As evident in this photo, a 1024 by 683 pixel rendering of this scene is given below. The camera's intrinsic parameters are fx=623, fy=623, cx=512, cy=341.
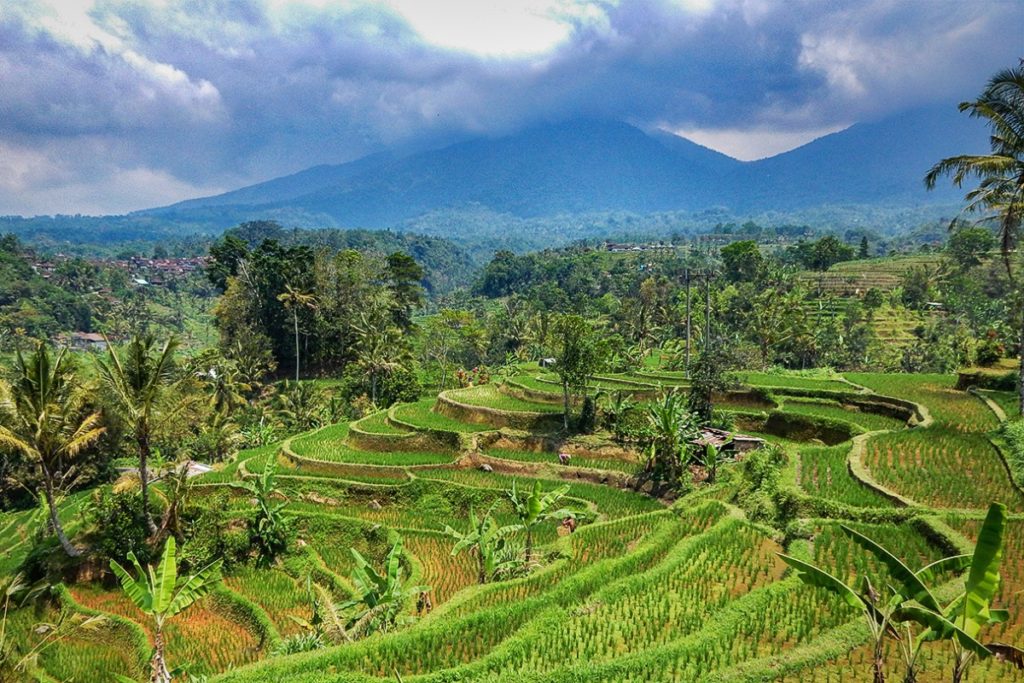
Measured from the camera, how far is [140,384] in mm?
14992

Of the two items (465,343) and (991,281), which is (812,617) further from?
(991,281)

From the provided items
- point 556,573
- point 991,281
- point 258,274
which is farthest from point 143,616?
point 991,281

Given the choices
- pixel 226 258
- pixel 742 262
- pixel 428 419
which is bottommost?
pixel 428 419

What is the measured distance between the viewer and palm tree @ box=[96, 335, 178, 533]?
47.7 ft

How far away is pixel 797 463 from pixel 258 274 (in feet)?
142

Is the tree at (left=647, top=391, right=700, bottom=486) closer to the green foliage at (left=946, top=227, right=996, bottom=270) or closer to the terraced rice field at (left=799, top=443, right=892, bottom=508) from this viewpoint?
the terraced rice field at (left=799, top=443, right=892, bottom=508)

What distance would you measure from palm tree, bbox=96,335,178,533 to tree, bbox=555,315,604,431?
12964 millimetres

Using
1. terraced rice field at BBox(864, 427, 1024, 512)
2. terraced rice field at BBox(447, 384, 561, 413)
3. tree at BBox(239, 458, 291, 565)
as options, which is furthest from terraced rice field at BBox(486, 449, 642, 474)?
tree at BBox(239, 458, 291, 565)

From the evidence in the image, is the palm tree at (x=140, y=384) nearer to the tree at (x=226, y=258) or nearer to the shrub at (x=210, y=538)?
the shrub at (x=210, y=538)

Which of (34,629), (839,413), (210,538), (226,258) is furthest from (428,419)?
(226,258)

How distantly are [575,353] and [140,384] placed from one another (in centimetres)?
1375

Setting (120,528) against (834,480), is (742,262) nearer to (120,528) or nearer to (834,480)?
(834,480)

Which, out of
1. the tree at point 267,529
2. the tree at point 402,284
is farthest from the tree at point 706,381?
the tree at point 402,284

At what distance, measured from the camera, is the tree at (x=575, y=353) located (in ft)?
74.7
